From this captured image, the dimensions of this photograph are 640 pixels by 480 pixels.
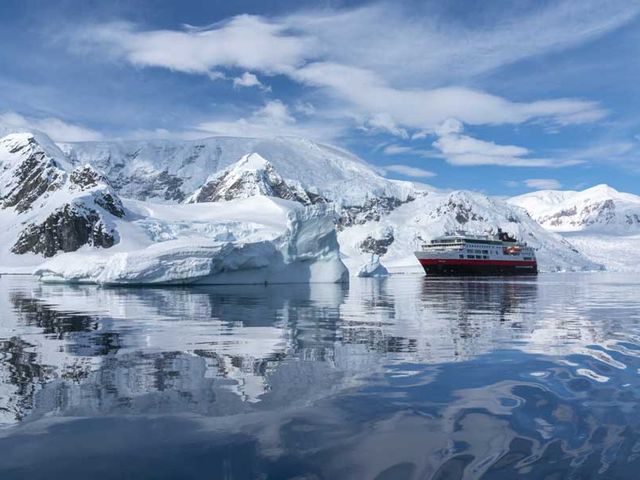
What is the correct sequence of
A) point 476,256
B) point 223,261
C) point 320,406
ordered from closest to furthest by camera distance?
1. point 320,406
2. point 223,261
3. point 476,256

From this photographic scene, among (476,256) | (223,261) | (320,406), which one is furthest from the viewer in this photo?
(476,256)

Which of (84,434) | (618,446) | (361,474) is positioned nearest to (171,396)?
(84,434)

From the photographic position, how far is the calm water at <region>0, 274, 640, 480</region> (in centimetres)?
547

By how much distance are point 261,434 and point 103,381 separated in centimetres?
373

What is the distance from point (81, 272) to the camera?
1941 inches

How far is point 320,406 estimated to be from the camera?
7.39 meters

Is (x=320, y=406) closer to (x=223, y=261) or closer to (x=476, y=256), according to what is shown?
(x=223, y=261)

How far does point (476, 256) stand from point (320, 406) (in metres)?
114

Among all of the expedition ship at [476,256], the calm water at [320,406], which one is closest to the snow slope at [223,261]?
the calm water at [320,406]

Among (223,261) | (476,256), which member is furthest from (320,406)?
(476,256)

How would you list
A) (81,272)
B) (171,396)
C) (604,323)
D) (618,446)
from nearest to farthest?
(618,446), (171,396), (604,323), (81,272)

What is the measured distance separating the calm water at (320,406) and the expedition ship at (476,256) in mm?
99274

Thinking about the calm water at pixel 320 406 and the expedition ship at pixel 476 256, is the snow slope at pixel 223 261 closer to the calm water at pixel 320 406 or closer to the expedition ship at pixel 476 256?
the calm water at pixel 320 406

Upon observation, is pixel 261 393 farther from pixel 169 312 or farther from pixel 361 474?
pixel 169 312
